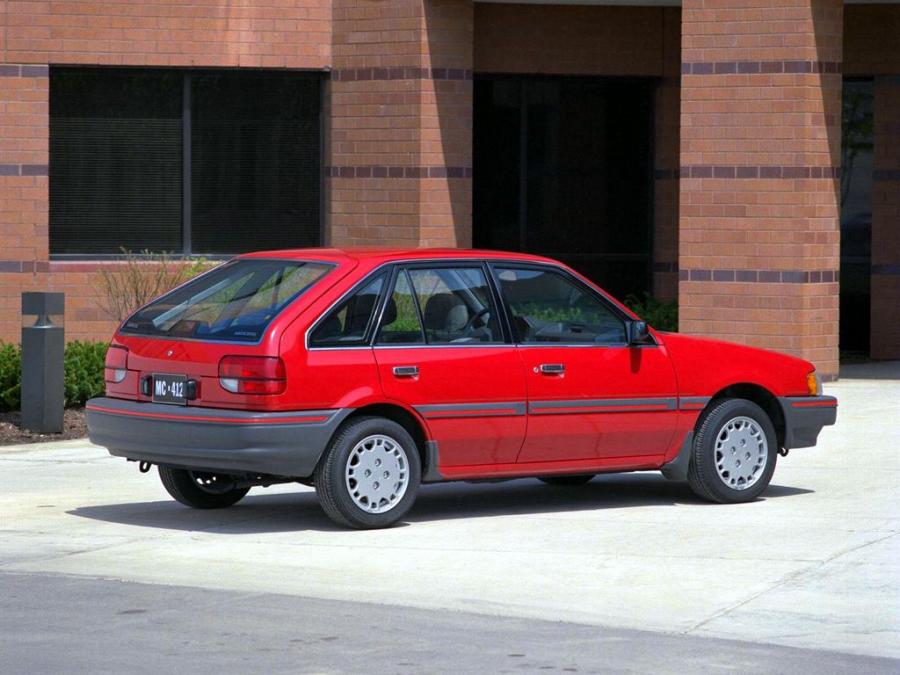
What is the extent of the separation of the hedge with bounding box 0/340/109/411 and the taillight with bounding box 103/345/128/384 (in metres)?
5.01

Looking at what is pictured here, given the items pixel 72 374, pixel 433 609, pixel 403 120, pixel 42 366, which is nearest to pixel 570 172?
pixel 403 120

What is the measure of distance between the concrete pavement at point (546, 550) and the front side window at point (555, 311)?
108cm

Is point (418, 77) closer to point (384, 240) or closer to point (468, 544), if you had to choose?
point (384, 240)

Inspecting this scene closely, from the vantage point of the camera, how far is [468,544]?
9.88m

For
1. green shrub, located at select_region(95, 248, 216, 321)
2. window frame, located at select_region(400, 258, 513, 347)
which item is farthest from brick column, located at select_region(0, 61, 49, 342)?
window frame, located at select_region(400, 258, 513, 347)

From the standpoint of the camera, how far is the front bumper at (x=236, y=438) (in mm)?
9797

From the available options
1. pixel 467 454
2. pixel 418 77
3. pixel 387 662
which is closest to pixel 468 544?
pixel 467 454

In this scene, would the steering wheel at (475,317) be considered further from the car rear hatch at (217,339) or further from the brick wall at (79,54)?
the brick wall at (79,54)

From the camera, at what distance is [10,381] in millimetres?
15750

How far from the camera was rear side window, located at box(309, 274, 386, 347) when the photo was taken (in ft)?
33.0

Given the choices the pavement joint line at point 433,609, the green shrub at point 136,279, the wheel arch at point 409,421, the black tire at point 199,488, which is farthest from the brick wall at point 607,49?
the pavement joint line at point 433,609

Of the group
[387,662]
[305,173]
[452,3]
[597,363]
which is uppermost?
[452,3]

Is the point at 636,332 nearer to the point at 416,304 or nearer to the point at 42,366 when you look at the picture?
the point at 416,304

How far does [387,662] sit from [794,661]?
159 centimetres
